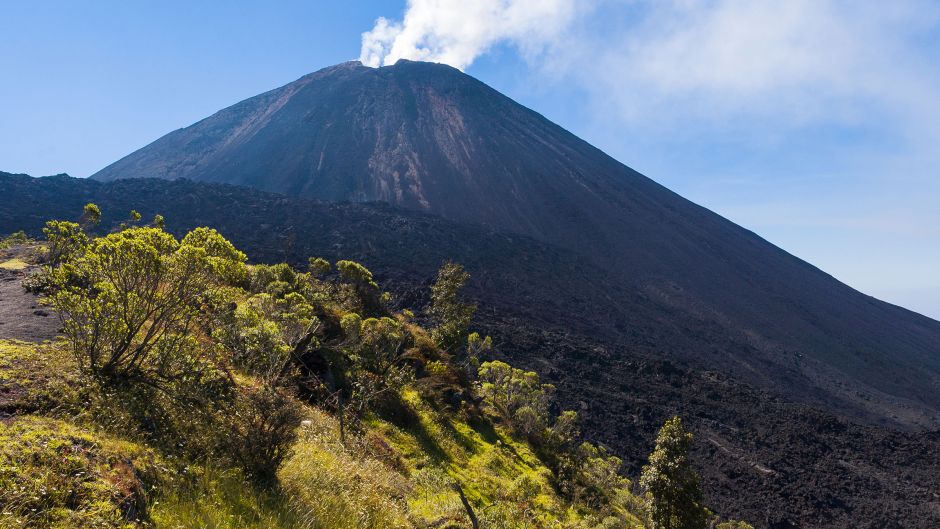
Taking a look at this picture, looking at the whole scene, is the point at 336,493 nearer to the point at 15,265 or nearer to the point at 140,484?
the point at 140,484

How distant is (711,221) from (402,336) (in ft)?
341

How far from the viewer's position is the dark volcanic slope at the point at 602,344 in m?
28.1

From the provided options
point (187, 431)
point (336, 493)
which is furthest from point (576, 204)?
point (187, 431)

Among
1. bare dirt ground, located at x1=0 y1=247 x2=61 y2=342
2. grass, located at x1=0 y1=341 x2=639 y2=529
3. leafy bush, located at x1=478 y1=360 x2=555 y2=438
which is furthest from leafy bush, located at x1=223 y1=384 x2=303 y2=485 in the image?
leafy bush, located at x1=478 y1=360 x2=555 y2=438

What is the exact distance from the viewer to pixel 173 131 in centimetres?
13400

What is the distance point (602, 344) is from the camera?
47031 mm

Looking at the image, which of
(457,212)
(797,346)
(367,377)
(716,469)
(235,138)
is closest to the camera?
(367,377)

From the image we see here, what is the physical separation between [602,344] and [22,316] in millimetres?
44660

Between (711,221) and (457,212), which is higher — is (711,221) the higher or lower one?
the higher one

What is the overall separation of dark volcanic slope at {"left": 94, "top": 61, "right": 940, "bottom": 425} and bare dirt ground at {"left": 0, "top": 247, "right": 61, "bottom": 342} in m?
50.6

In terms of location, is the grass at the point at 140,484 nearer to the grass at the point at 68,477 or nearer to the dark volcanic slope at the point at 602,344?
the grass at the point at 68,477

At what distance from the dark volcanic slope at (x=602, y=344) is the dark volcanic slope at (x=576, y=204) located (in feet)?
22.0

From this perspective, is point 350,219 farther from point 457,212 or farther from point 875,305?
point 875,305

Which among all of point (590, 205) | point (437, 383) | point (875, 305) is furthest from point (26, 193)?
point (875, 305)
